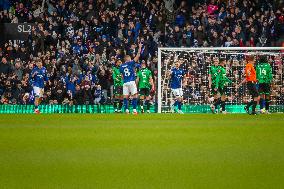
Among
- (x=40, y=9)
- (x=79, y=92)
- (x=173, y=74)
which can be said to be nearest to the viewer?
(x=173, y=74)

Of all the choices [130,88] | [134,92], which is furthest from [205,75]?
[134,92]

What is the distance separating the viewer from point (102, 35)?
29.0m

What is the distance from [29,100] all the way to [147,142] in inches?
681

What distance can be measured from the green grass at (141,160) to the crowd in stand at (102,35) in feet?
49.0

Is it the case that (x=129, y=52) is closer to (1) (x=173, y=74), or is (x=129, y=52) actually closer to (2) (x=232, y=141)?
(1) (x=173, y=74)

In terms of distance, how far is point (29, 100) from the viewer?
2706cm

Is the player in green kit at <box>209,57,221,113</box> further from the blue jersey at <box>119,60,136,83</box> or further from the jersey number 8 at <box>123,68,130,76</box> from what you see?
the jersey number 8 at <box>123,68,130,76</box>

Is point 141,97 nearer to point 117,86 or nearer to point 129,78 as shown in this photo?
point 117,86

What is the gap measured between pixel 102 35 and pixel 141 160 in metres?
21.6

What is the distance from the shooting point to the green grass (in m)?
5.89

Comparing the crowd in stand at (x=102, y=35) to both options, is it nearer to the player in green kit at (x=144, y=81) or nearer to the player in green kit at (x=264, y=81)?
the player in green kit at (x=144, y=81)

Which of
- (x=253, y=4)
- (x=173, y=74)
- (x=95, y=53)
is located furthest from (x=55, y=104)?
(x=253, y=4)

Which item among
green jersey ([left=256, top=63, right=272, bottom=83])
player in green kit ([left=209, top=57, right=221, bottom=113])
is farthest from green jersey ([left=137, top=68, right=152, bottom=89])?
green jersey ([left=256, top=63, right=272, bottom=83])

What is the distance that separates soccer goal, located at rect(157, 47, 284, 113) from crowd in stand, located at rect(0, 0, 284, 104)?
1556 mm
